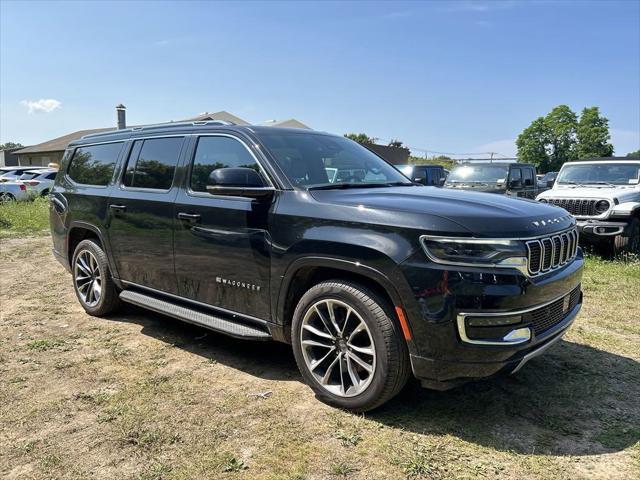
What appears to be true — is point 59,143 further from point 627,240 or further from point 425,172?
point 627,240

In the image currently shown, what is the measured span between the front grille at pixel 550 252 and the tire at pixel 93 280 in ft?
13.1

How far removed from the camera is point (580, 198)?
887 centimetres

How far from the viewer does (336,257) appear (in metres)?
3.11

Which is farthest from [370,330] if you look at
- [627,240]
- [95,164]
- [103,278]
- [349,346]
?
[627,240]

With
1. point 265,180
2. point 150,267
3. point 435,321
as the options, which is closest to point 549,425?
point 435,321

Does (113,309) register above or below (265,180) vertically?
below

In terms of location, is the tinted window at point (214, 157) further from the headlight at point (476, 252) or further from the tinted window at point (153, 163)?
the headlight at point (476, 252)

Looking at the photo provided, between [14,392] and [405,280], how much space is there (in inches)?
113

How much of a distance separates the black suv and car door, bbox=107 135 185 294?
17 millimetres

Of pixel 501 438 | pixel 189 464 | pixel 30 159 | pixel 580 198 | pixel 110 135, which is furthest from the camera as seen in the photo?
pixel 30 159

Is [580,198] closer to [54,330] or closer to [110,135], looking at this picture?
[110,135]

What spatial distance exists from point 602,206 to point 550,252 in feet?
21.4

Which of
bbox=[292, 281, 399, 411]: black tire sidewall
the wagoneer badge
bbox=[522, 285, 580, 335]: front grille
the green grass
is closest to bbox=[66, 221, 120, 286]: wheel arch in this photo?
the wagoneer badge

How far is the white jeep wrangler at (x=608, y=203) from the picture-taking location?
27.4ft
